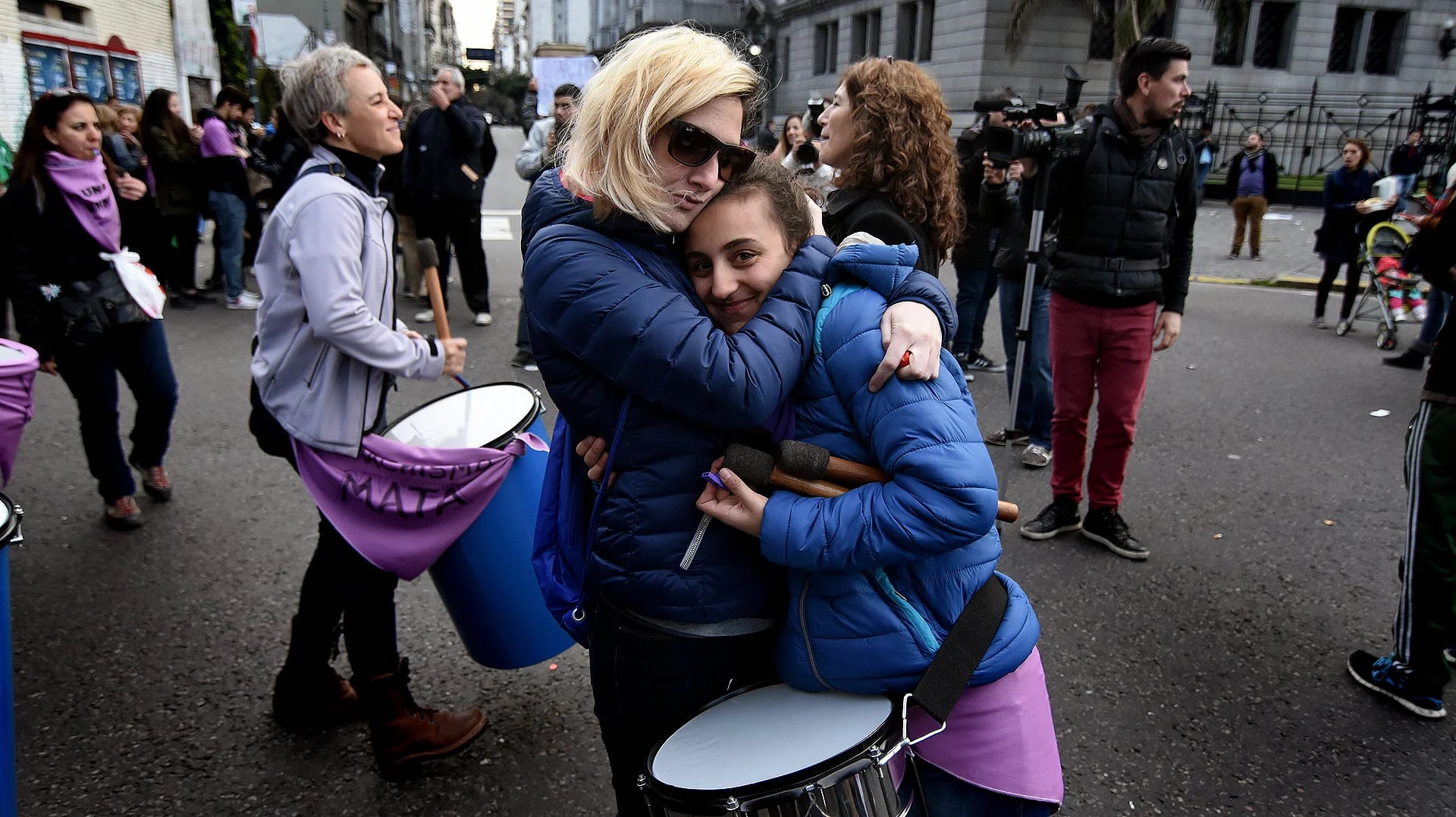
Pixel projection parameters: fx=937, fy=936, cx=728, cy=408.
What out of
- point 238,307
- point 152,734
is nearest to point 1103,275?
point 152,734

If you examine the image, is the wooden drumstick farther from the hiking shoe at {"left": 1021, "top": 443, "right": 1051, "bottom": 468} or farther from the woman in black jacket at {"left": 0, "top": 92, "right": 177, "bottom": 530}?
the hiking shoe at {"left": 1021, "top": 443, "right": 1051, "bottom": 468}

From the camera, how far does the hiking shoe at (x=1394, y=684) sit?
2.99m

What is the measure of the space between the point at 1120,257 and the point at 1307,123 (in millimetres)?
24772

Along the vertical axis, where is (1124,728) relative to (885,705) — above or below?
below

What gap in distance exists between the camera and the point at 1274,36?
29812 mm

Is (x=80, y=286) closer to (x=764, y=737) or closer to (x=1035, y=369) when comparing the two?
(x=764, y=737)

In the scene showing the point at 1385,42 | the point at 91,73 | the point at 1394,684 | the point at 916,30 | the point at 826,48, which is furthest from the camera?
the point at 826,48

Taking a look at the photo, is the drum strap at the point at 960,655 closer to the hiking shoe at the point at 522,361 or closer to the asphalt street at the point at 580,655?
the asphalt street at the point at 580,655

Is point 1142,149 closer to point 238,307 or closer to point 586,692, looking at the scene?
point 586,692

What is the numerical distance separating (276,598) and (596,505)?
266 centimetres

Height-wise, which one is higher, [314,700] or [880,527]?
[880,527]

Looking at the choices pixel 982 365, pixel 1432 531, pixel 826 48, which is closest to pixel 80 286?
pixel 1432 531

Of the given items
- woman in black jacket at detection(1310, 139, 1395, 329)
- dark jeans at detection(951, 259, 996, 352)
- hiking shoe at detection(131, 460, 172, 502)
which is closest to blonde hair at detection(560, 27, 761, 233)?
hiking shoe at detection(131, 460, 172, 502)

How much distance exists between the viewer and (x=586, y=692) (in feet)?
10.2
